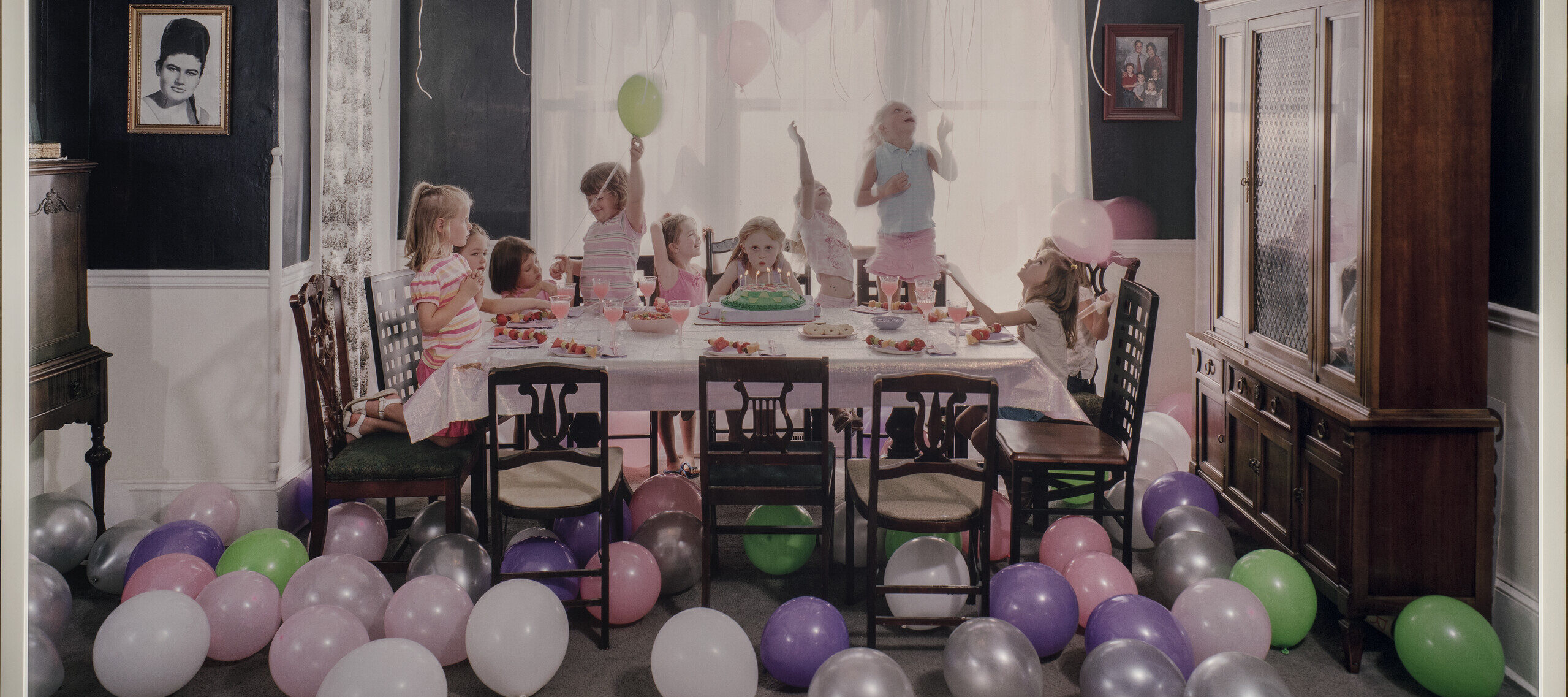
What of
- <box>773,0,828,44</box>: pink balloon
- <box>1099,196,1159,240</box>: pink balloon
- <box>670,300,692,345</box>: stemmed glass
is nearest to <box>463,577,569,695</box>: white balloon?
<box>670,300,692,345</box>: stemmed glass

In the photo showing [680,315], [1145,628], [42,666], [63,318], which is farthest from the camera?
[680,315]

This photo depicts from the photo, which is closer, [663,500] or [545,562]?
[545,562]

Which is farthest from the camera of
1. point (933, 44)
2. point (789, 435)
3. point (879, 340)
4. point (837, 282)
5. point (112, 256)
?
point (933, 44)

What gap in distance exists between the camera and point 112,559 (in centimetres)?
331

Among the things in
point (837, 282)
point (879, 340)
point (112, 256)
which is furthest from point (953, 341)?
point (112, 256)

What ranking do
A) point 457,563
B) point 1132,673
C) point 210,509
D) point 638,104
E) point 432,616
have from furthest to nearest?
point 638,104 < point 210,509 < point 457,563 < point 432,616 < point 1132,673

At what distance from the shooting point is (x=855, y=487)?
3180mm

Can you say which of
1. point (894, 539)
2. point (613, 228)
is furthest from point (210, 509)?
point (894, 539)

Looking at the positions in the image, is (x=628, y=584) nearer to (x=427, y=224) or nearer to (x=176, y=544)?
Result: (x=176, y=544)

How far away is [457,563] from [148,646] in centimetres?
74

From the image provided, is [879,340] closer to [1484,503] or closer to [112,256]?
[1484,503]

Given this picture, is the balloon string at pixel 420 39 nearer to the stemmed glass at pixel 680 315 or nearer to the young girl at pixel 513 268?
the young girl at pixel 513 268

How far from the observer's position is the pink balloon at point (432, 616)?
109 inches

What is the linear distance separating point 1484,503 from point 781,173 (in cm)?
331
